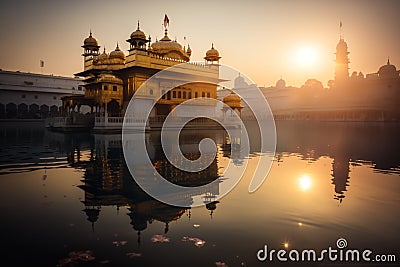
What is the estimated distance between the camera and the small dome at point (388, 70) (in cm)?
5575

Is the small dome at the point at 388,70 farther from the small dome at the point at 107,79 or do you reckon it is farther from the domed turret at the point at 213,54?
the small dome at the point at 107,79

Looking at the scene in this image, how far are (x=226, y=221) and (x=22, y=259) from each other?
10.6ft

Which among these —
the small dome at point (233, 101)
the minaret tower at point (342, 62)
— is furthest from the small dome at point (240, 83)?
the small dome at point (233, 101)

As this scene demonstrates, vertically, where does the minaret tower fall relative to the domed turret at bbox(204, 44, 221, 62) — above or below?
above

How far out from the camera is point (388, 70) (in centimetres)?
5719

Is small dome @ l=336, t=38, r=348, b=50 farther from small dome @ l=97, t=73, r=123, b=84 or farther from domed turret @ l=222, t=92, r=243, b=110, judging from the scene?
small dome @ l=97, t=73, r=123, b=84

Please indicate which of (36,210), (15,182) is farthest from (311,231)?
(15,182)

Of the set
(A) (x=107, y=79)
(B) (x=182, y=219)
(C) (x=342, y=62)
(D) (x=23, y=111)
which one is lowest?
(B) (x=182, y=219)

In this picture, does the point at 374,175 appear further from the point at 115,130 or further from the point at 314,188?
the point at 115,130

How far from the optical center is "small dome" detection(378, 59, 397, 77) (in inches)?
2195

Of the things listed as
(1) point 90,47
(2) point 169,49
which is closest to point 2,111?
(1) point 90,47

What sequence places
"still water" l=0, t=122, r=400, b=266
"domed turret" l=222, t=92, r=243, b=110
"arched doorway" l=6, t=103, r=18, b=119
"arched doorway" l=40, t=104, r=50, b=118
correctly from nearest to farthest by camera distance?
"still water" l=0, t=122, r=400, b=266, "domed turret" l=222, t=92, r=243, b=110, "arched doorway" l=6, t=103, r=18, b=119, "arched doorway" l=40, t=104, r=50, b=118

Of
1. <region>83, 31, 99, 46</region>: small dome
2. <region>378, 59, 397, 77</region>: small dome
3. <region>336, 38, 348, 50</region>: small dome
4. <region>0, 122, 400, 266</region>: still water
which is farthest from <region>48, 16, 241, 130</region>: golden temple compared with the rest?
<region>336, 38, 348, 50</region>: small dome

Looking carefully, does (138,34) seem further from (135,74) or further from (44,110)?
(44,110)
